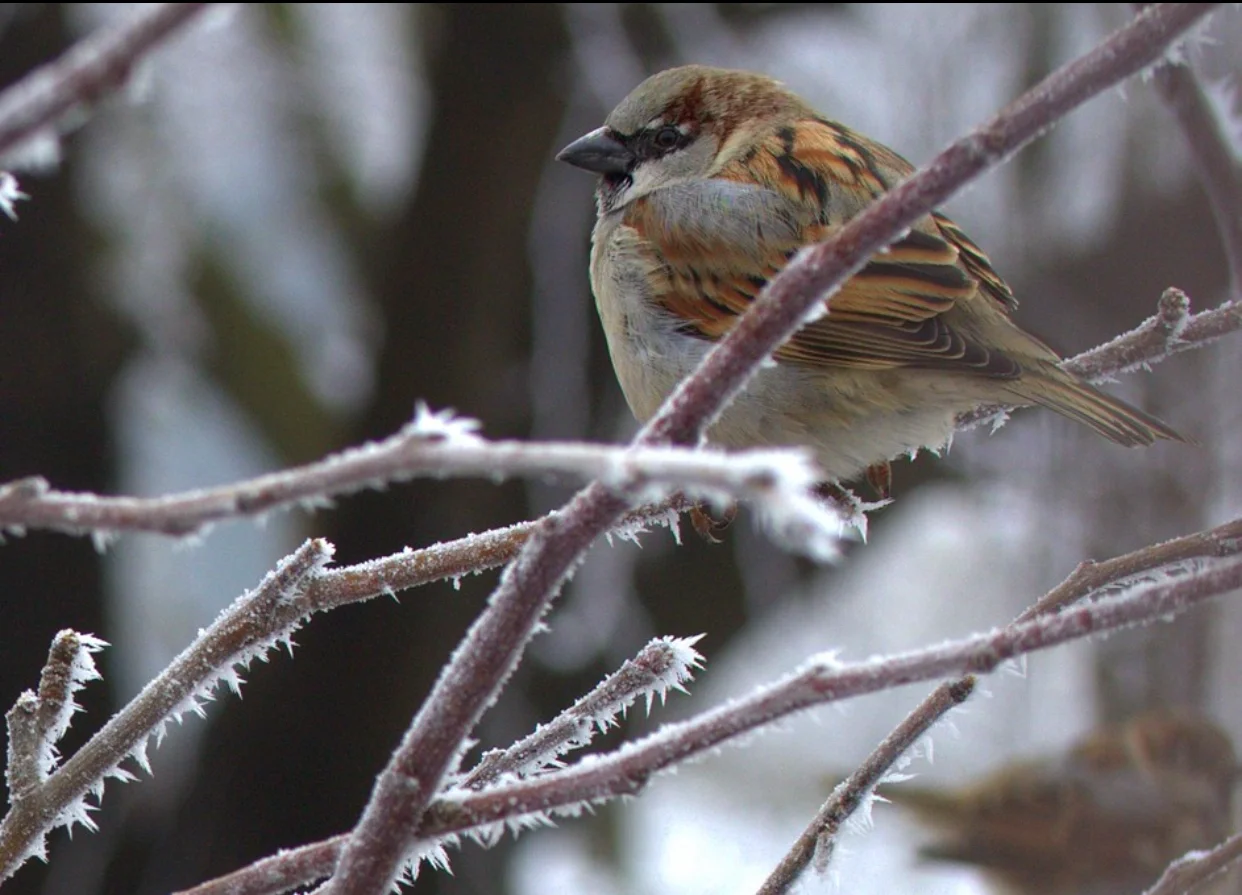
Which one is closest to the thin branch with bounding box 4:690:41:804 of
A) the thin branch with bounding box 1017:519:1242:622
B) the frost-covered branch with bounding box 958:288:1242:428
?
the thin branch with bounding box 1017:519:1242:622

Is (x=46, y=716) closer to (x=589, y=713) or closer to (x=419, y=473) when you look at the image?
(x=589, y=713)

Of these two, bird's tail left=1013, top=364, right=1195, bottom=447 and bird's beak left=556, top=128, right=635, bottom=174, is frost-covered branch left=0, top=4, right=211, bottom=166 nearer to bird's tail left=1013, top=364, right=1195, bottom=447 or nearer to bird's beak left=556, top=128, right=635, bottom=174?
bird's tail left=1013, top=364, right=1195, bottom=447

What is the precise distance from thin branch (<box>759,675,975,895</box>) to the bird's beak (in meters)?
2.21

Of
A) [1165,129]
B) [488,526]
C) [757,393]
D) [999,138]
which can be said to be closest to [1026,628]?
[999,138]

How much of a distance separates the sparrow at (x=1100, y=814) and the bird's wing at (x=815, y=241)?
1.49m

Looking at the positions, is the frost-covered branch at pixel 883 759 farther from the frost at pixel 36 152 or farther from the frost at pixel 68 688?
the frost at pixel 36 152

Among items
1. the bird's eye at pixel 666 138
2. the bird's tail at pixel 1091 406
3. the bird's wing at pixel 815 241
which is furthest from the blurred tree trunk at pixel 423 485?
the bird's tail at pixel 1091 406

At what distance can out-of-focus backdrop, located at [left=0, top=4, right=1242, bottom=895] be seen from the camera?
5.56m

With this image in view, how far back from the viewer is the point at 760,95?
347 centimetres

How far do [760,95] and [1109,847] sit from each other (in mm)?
2184

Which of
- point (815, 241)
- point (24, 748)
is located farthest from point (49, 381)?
point (24, 748)

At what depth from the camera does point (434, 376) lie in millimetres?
→ 5902

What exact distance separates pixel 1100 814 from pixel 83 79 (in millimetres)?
3643

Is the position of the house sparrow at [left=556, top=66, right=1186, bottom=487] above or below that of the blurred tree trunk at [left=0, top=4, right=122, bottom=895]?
below
